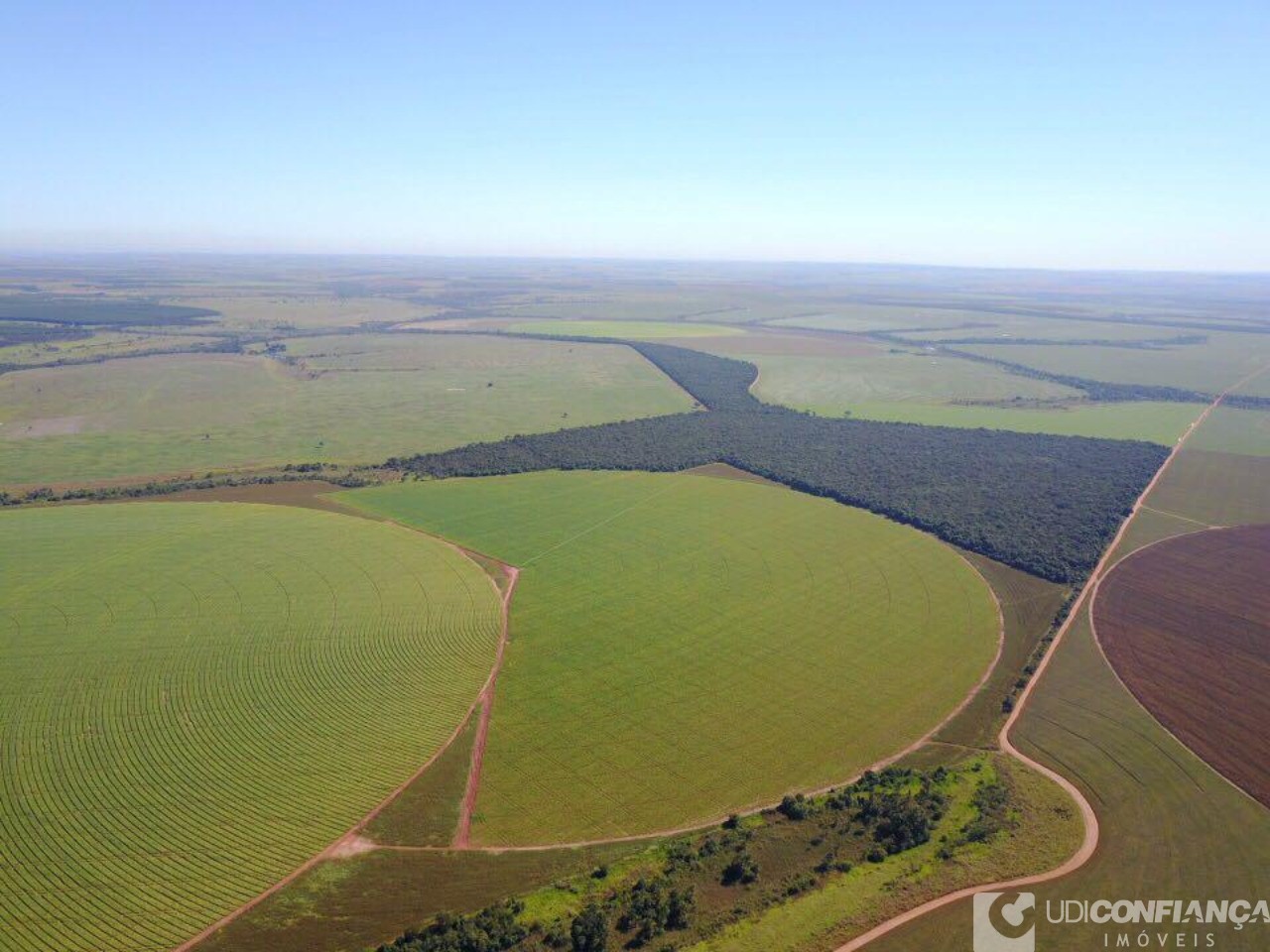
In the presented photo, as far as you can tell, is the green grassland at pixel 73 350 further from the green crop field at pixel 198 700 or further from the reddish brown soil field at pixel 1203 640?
the reddish brown soil field at pixel 1203 640

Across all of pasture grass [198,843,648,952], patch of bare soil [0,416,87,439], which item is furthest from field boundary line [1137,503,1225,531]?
patch of bare soil [0,416,87,439]

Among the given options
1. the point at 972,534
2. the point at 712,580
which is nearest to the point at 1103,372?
the point at 972,534

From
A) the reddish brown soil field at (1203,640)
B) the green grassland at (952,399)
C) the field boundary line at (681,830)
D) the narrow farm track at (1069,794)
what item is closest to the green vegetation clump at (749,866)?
the field boundary line at (681,830)

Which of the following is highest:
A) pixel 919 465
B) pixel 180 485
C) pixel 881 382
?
pixel 881 382

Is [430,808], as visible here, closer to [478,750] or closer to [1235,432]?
[478,750]

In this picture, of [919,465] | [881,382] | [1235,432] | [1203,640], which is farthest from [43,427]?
[1235,432]

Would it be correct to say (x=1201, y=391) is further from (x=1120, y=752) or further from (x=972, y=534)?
(x=1120, y=752)

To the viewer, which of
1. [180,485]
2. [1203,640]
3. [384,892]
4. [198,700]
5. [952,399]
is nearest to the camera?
[384,892]

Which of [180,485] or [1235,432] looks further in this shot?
[1235,432]
